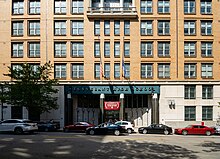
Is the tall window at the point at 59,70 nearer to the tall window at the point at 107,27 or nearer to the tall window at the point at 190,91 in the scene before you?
the tall window at the point at 107,27

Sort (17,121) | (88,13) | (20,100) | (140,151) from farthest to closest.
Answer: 1. (88,13)
2. (20,100)
3. (17,121)
4. (140,151)

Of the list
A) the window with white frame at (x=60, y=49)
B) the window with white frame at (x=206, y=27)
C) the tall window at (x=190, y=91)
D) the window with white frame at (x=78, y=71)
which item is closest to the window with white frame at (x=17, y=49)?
the window with white frame at (x=60, y=49)

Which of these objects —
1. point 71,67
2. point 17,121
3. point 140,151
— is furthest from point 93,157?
point 71,67

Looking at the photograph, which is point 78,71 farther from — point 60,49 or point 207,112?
point 207,112

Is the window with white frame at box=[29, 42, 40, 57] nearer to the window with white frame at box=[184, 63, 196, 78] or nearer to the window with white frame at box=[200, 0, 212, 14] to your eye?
the window with white frame at box=[184, 63, 196, 78]

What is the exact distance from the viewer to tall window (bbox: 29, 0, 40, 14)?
46.3 m

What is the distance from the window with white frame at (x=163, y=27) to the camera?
45875mm

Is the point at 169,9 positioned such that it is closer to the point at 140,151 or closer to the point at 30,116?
the point at 30,116

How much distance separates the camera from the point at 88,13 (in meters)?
45.2

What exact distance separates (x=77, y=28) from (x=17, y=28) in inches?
349

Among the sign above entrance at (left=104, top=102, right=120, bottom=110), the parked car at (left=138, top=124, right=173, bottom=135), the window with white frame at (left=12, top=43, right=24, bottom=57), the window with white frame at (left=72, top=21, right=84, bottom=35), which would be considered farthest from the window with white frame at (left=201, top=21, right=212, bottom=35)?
the window with white frame at (left=12, top=43, right=24, bottom=57)

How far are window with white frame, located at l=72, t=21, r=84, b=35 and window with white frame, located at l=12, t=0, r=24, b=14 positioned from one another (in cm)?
795

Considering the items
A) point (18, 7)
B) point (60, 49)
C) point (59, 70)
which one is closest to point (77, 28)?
point (60, 49)

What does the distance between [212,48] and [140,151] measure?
31.2 metres
